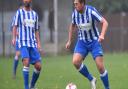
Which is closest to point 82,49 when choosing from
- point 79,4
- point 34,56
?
point 79,4

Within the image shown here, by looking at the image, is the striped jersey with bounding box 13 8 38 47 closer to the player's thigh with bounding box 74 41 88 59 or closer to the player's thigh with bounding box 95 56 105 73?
the player's thigh with bounding box 74 41 88 59

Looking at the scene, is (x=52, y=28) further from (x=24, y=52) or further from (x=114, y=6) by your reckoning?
(x=24, y=52)

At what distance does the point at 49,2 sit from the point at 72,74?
1608 centimetres

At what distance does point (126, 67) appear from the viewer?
22.5 meters

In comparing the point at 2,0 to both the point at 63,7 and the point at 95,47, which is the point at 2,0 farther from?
the point at 95,47

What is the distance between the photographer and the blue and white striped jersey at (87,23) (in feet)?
44.1

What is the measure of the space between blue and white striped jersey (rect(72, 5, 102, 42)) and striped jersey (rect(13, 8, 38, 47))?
112cm

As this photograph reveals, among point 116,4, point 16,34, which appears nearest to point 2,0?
point 116,4

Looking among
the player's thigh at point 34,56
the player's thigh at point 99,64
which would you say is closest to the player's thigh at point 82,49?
the player's thigh at point 99,64

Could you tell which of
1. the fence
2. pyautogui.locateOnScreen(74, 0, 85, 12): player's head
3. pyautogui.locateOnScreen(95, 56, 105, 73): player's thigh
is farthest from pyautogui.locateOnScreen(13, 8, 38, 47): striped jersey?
the fence

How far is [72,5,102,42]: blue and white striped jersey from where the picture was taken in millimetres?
13445

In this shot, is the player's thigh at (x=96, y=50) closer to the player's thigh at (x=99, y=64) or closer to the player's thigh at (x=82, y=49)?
the player's thigh at (x=99, y=64)

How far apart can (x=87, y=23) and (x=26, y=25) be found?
1581 mm

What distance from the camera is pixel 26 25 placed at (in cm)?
1424
